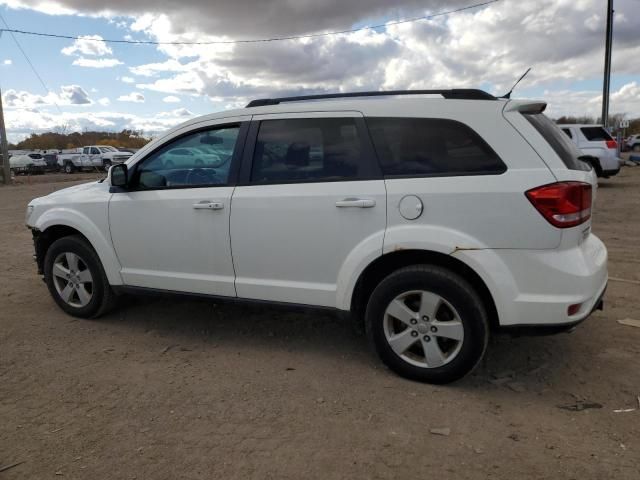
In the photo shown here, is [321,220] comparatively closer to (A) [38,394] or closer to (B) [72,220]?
(A) [38,394]

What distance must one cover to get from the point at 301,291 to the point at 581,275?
1770mm

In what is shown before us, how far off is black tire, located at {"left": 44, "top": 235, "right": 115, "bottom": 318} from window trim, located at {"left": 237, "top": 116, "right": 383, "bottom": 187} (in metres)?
1.70

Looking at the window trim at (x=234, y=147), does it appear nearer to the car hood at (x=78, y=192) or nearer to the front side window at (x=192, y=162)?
the front side window at (x=192, y=162)

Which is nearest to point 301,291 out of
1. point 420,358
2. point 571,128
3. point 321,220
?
point 321,220

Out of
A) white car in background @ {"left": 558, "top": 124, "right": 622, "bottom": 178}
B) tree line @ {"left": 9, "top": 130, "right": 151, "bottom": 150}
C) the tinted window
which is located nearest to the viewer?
the tinted window

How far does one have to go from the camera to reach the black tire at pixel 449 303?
10.4 ft

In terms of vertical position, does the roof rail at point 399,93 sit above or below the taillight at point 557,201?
above

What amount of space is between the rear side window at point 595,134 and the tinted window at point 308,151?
13180mm

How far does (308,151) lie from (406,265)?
1.05 m

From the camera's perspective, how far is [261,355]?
3.97 metres

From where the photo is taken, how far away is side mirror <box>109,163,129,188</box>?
4.26 m

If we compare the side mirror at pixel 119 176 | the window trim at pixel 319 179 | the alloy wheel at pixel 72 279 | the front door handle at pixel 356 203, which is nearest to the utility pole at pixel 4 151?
the alloy wheel at pixel 72 279

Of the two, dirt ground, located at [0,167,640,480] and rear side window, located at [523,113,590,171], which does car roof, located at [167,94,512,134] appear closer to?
rear side window, located at [523,113,590,171]

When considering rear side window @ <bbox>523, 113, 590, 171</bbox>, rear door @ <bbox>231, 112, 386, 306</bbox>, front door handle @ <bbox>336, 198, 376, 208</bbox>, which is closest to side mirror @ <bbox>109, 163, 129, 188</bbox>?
rear door @ <bbox>231, 112, 386, 306</bbox>
